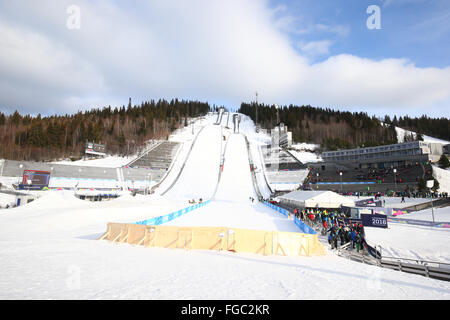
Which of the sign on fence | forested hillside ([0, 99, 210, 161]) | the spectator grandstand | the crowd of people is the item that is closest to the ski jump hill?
the crowd of people

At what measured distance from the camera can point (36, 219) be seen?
545 inches

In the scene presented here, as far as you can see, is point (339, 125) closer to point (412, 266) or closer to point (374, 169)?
point (374, 169)

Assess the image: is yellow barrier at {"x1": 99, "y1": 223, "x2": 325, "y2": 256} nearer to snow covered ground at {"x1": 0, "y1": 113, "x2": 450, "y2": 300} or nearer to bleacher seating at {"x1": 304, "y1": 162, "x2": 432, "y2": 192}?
snow covered ground at {"x1": 0, "y1": 113, "x2": 450, "y2": 300}

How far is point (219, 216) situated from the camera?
17.4 metres

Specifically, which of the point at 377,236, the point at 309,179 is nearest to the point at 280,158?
the point at 309,179

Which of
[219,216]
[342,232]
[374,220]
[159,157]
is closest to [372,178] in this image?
[374,220]

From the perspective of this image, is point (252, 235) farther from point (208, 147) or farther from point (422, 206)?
point (208, 147)

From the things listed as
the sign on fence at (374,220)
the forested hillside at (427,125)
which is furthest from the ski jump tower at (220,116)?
the sign on fence at (374,220)

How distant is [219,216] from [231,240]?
9.15 metres

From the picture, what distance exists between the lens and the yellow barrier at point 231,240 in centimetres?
827
